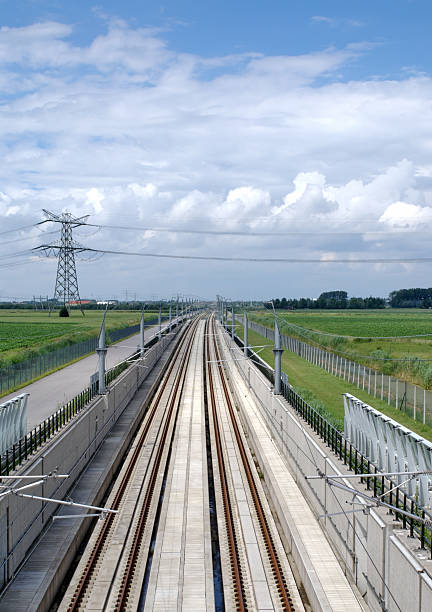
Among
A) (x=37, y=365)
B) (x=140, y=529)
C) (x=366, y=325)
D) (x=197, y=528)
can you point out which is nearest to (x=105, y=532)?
(x=140, y=529)

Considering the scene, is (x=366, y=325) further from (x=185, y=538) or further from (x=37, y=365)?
(x=185, y=538)

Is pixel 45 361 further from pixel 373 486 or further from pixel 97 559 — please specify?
pixel 373 486

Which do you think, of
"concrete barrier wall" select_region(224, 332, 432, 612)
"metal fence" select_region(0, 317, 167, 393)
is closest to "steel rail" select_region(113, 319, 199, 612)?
"concrete barrier wall" select_region(224, 332, 432, 612)

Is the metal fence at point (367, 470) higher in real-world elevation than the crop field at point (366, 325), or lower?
lower

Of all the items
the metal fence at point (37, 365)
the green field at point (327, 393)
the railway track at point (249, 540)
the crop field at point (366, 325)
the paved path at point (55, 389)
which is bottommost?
the railway track at point (249, 540)

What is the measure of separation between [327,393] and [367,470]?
2299 centimetres

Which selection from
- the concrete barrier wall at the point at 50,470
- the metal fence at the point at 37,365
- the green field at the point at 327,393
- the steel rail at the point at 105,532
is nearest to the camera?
the concrete barrier wall at the point at 50,470

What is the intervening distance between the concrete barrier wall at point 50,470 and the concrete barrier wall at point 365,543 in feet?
22.6

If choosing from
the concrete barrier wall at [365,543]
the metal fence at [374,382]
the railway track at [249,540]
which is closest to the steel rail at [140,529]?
the railway track at [249,540]

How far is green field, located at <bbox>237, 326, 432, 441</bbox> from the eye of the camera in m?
29.0

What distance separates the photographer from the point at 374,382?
41500 mm

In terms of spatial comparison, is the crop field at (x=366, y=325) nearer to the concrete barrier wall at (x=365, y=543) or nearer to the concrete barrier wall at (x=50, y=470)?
the concrete barrier wall at (x=50, y=470)

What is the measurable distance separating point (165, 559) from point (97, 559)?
1.83 meters

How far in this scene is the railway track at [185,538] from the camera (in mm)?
13711
